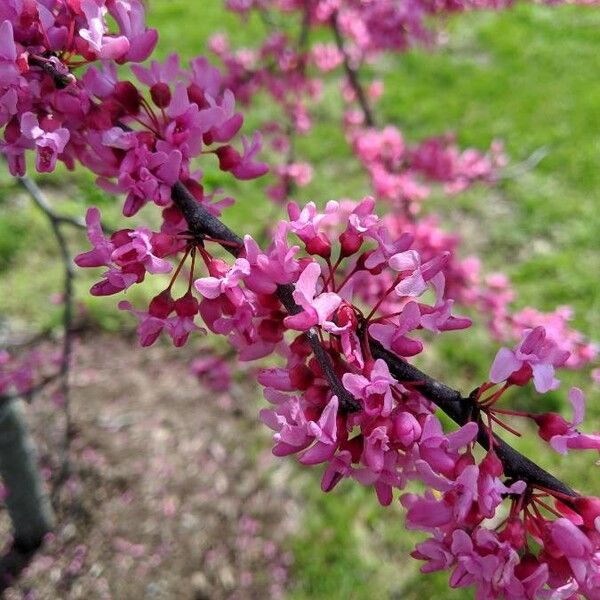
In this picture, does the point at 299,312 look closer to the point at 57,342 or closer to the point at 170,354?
the point at 170,354

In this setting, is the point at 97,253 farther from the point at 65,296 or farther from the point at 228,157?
the point at 65,296

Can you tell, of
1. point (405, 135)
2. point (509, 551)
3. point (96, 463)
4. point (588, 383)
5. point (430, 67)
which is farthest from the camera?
point (430, 67)

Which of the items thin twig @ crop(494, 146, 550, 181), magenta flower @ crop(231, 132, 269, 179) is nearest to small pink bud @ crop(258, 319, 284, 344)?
magenta flower @ crop(231, 132, 269, 179)

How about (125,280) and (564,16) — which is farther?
(564,16)

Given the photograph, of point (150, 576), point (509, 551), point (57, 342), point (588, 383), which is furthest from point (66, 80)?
point (588, 383)

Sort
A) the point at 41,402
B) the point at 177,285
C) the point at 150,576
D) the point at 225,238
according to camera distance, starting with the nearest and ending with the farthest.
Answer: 1. the point at 225,238
2. the point at 150,576
3. the point at 41,402
4. the point at 177,285

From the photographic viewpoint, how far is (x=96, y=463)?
3.40m

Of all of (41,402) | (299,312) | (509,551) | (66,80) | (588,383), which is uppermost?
(66,80)

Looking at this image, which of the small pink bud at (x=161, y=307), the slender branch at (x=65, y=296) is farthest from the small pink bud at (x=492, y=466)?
the slender branch at (x=65, y=296)

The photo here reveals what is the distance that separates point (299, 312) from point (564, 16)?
7.83 m

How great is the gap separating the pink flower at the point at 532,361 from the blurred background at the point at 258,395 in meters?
1.41

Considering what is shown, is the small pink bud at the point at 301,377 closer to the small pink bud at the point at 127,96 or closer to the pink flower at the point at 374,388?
the pink flower at the point at 374,388

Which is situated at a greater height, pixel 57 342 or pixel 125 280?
pixel 125 280

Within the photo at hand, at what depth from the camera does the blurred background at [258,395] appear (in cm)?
312
